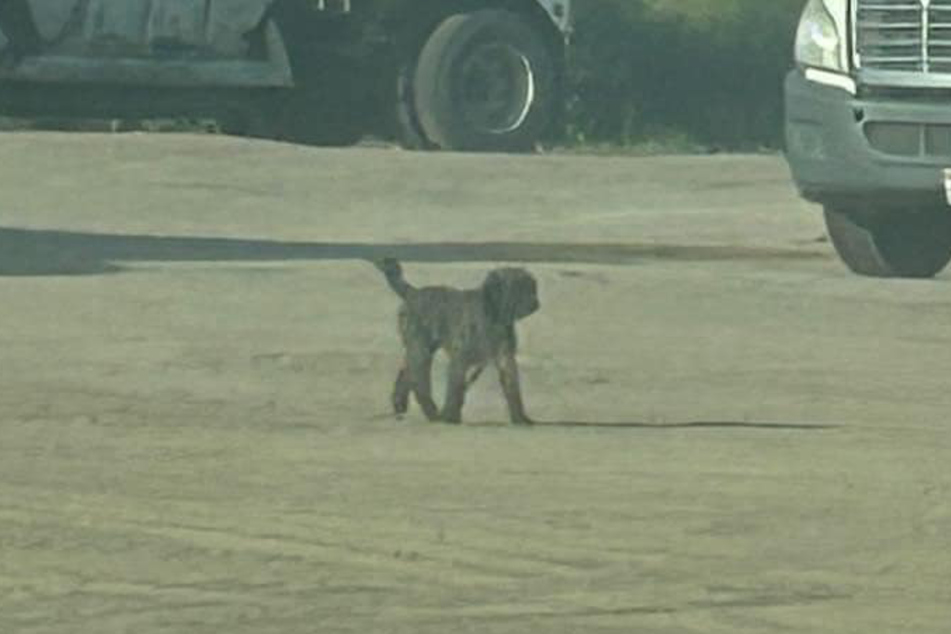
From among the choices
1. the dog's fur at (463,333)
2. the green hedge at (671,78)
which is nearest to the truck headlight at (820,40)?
the dog's fur at (463,333)

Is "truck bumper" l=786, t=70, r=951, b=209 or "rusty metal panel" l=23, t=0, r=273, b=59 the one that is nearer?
"truck bumper" l=786, t=70, r=951, b=209

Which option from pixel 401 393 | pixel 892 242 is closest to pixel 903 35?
pixel 892 242

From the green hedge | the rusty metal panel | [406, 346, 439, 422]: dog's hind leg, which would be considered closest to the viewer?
[406, 346, 439, 422]: dog's hind leg

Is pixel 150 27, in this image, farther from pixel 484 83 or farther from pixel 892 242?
pixel 892 242

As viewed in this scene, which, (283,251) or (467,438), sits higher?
(467,438)

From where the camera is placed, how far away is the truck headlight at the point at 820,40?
1888 cm

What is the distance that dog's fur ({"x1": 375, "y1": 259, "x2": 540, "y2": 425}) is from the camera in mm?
12914

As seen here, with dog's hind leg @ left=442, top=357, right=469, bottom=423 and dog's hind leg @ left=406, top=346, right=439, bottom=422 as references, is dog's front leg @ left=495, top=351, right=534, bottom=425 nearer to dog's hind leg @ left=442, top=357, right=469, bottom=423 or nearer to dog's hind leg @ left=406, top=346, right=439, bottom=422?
dog's hind leg @ left=442, top=357, right=469, bottom=423

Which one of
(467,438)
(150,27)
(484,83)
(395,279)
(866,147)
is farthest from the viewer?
(484,83)

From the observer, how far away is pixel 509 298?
12922mm

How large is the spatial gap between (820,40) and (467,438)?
6.75 meters

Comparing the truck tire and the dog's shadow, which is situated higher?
the dog's shadow

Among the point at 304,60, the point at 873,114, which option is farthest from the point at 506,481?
the point at 304,60

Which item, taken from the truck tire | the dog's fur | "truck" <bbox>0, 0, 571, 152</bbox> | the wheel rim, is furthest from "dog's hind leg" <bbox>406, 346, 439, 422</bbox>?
the wheel rim
